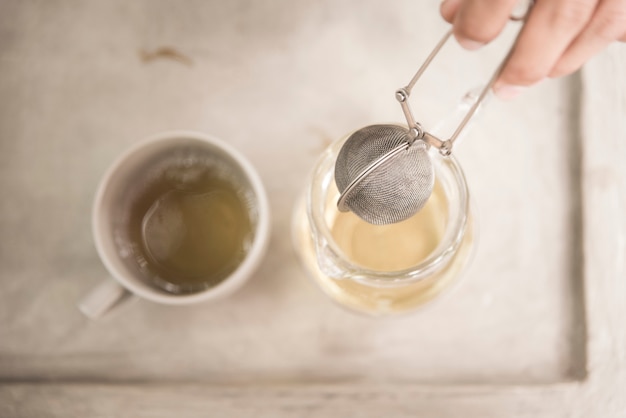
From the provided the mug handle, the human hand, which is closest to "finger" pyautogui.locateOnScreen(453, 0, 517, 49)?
the human hand

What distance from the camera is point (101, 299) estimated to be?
0.47 meters

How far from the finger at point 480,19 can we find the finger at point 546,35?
0.02m

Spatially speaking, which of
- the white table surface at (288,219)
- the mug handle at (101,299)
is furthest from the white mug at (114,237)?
the white table surface at (288,219)

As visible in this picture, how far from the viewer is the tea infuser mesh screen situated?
1.32 ft

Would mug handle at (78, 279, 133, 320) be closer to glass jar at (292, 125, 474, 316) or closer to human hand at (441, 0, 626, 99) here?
glass jar at (292, 125, 474, 316)

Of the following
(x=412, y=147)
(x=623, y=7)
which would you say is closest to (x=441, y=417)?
(x=412, y=147)

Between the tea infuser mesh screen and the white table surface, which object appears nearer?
the tea infuser mesh screen

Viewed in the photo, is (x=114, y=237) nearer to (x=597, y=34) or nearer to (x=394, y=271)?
(x=394, y=271)

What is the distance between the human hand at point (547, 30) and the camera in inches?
16.5

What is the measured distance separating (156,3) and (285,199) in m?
0.28

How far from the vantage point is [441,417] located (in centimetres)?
55

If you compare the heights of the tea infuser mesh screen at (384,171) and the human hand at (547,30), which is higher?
the human hand at (547,30)

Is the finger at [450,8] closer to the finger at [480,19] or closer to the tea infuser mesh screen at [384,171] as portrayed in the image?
the finger at [480,19]

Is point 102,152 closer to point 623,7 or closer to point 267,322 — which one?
point 267,322
